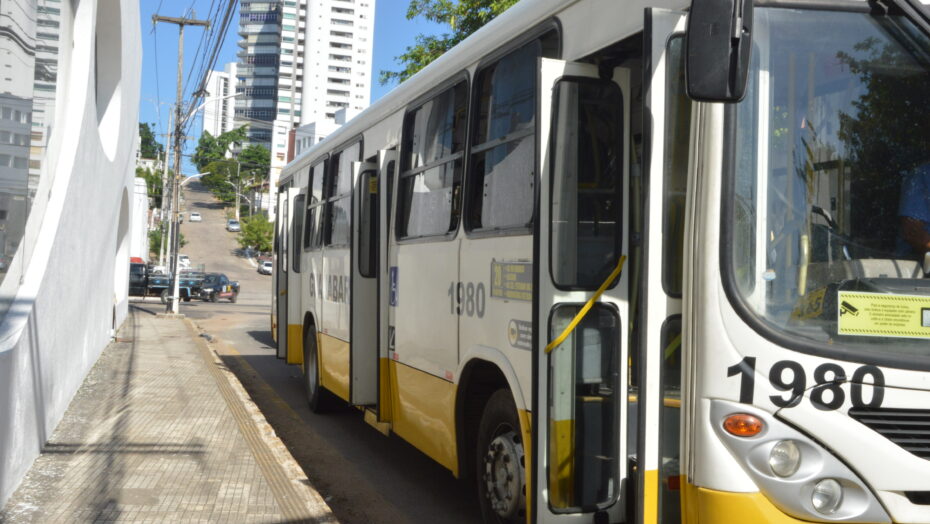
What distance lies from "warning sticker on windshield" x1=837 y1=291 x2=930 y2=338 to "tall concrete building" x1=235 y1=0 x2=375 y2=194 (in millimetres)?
122367

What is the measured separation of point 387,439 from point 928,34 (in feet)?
22.6

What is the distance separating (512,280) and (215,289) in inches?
1509

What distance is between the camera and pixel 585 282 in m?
4.41

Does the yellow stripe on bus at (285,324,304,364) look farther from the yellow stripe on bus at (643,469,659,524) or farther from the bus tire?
the yellow stripe on bus at (643,469,659,524)

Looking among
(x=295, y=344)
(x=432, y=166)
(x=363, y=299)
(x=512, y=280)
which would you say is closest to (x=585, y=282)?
(x=512, y=280)

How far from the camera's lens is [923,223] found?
3.53 meters

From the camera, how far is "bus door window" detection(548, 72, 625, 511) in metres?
4.30

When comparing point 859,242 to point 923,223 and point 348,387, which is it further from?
point 348,387

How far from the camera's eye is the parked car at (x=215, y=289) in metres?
41.4

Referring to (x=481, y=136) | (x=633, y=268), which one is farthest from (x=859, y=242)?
(x=481, y=136)

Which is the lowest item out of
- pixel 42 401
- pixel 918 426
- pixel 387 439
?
pixel 387 439

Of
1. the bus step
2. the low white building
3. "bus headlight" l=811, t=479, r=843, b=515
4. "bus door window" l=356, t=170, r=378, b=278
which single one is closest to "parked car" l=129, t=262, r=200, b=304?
the low white building

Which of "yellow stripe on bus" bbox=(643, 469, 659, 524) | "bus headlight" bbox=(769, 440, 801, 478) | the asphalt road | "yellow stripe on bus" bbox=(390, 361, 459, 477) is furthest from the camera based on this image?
the asphalt road

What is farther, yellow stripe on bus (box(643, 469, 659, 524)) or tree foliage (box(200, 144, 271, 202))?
tree foliage (box(200, 144, 271, 202))
